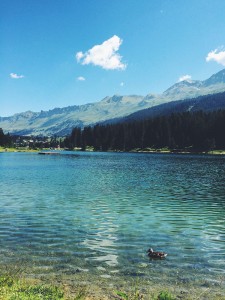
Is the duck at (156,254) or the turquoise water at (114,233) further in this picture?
the duck at (156,254)

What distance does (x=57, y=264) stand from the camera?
20.7m

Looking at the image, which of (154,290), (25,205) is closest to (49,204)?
(25,205)

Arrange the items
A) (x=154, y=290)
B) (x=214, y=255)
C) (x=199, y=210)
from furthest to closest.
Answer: (x=199, y=210) → (x=214, y=255) → (x=154, y=290)

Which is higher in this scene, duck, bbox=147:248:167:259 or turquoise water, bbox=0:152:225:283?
duck, bbox=147:248:167:259

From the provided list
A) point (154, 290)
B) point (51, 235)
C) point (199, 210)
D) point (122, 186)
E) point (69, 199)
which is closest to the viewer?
point (154, 290)

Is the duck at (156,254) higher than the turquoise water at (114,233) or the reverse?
higher

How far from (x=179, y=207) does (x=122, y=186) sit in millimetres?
21214

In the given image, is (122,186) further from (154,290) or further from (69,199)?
(154,290)

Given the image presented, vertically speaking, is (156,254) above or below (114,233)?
above

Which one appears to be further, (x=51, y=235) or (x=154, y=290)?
(x=51, y=235)

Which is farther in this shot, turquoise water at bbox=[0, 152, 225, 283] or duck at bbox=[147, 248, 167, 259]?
duck at bbox=[147, 248, 167, 259]

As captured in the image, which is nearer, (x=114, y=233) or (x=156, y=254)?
(x=156, y=254)

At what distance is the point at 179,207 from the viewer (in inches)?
1649

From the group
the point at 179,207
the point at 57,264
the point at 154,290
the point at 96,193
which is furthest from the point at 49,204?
the point at 154,290
